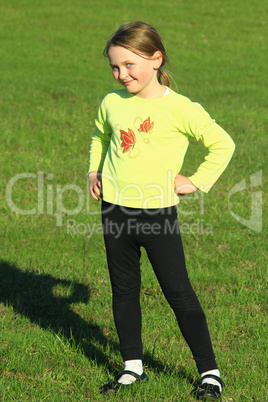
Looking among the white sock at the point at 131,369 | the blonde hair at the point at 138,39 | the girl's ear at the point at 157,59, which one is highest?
the blonde hair at the point at 138,39

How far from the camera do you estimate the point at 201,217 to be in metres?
7.00

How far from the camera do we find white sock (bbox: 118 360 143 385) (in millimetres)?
3484

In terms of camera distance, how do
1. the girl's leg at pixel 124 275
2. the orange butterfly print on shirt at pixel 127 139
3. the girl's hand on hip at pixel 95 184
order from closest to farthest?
the orange butterfly print on shirt at pixel 127 139 < the girl's leg at pixel 124 275 < the girl's hand on hip at pixel 95 184

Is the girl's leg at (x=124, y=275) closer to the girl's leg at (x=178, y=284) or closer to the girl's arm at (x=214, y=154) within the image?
the girl's leg at (x=178, y=284)

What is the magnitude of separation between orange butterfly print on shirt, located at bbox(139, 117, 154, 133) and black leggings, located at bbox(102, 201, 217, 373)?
48 cm

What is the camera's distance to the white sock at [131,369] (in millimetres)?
3484

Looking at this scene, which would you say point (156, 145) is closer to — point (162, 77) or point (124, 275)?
point (162, 77)

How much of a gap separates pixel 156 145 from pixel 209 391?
152cm

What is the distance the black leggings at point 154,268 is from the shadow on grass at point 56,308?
0.40m

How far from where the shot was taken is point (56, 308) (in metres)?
4.84

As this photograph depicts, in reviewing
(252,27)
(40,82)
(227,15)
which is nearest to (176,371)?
(40,82)

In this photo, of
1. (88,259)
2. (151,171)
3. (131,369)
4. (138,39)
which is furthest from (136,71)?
(88,259)

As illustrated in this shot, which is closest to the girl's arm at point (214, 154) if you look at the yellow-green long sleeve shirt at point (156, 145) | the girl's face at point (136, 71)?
the yellow-green long sleeve shirt at point (156, 145)

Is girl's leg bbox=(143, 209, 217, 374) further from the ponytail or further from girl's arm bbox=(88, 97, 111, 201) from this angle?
the ponytail
